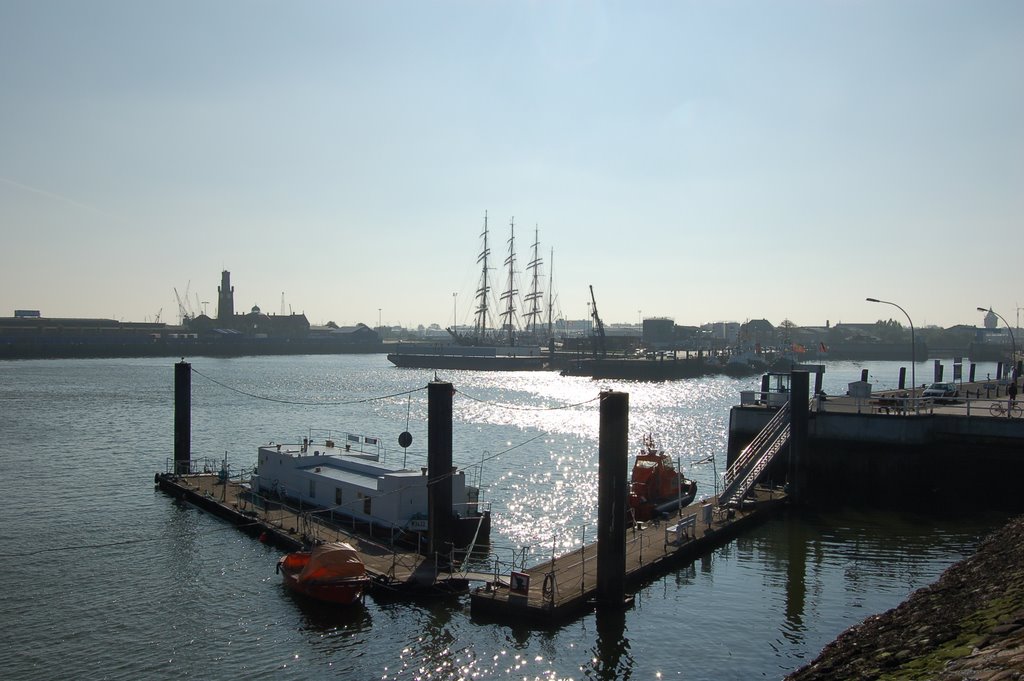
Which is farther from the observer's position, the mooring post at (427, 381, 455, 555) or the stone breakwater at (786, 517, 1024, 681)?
the mooring post at (427, 381, 455, 555)

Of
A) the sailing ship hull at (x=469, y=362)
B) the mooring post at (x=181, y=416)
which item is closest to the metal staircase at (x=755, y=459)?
the mooring post at (x=181, y=416)

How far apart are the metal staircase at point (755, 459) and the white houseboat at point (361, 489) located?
1154 centimetres

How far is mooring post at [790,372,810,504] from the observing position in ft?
124

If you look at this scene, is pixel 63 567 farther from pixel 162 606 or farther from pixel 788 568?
pixel 788 568

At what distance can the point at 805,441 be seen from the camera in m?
38.3

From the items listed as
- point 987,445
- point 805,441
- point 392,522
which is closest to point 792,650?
point 392,522

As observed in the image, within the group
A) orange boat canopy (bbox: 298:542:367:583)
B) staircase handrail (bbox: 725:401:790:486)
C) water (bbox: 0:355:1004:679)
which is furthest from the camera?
staircase handrail (bbox: 725:401:790:486)

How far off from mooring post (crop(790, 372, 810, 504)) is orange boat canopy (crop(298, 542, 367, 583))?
22.0 metres

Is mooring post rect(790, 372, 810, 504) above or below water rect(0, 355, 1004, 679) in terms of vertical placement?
above

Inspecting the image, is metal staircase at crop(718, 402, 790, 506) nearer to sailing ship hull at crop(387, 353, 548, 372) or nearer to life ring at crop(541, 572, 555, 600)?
life ring at crop(541, 572, 555, 600)

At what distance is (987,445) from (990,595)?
23.0m

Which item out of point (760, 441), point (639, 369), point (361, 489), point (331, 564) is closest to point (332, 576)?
point (331, 564)

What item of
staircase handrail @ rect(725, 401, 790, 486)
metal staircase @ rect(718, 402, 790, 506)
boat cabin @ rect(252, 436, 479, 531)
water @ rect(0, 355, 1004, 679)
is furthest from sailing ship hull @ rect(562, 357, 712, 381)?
boat cabin @ rect(252, 436, 479, 531)

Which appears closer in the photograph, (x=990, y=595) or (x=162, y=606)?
(x=990, y=595)
